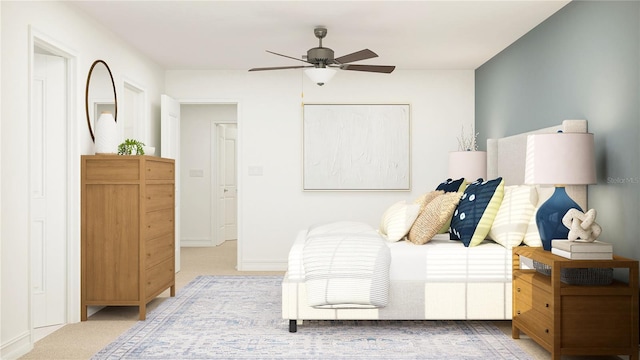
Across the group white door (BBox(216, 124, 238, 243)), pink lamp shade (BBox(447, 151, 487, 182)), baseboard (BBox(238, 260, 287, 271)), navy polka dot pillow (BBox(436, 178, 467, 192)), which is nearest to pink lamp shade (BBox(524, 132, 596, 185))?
navy polka dot pillow (BBox(436, 178, 467, 192))

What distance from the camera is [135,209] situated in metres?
4.13

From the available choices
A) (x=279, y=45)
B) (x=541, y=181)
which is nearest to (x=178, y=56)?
(x=279, y=45)

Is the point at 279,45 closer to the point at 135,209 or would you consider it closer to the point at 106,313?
the point at 135,209

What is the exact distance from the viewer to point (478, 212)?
388cm

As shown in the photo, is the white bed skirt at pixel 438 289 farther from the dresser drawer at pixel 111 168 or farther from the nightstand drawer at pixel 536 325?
the dresser drawer at pixel 111 168

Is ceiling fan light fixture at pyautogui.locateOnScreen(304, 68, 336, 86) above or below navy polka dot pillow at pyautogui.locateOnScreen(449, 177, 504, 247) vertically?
above

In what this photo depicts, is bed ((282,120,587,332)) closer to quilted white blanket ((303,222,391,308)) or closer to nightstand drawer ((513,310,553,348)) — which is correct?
quilted white blanket ((303,222,391,308))

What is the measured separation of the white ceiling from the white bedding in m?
1.86

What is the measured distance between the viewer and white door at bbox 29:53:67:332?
158 inches

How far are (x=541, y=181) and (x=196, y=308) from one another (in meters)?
2.82

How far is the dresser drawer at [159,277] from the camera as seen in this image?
427 cm

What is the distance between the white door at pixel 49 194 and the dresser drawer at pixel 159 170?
59 centimetres

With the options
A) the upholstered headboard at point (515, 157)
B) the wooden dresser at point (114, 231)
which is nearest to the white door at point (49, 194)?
the wooden dresser at point (114, 231)

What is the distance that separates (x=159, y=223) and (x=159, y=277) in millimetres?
446
